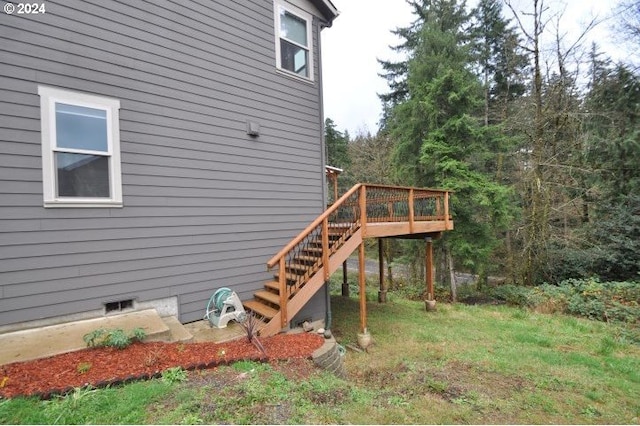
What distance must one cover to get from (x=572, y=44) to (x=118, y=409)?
47.3 ft

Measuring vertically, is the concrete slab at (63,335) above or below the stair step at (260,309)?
above

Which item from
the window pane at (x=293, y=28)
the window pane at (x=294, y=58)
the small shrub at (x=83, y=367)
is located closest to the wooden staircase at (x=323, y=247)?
the small shrub at (x=83, y=367)

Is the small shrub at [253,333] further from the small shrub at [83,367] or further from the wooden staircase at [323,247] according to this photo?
the small shrub at [83,367]

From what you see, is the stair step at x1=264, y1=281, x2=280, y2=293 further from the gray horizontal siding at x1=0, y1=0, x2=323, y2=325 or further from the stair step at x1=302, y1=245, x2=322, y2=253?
the stair step at x1=302, y1=245, x2=322, y2=253

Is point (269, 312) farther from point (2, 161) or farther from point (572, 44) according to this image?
Result: point (572, 44)

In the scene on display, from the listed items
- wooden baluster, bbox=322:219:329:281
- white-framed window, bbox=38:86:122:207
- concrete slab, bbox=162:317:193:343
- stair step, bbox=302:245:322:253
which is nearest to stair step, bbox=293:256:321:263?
stair step, bbox=302:245:322:253

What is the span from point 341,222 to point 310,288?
1.90 m

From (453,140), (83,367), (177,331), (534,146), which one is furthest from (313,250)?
(534,146)

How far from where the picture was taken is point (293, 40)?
19.7 feet

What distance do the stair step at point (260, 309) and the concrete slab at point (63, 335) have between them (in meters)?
1.32

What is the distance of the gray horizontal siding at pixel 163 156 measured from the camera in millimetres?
3404

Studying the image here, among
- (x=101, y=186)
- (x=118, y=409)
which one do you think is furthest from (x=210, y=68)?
(x=118, y=409)

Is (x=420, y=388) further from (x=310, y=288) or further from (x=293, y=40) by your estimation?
(x=293, y=40)

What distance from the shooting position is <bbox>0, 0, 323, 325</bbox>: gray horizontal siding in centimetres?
340
